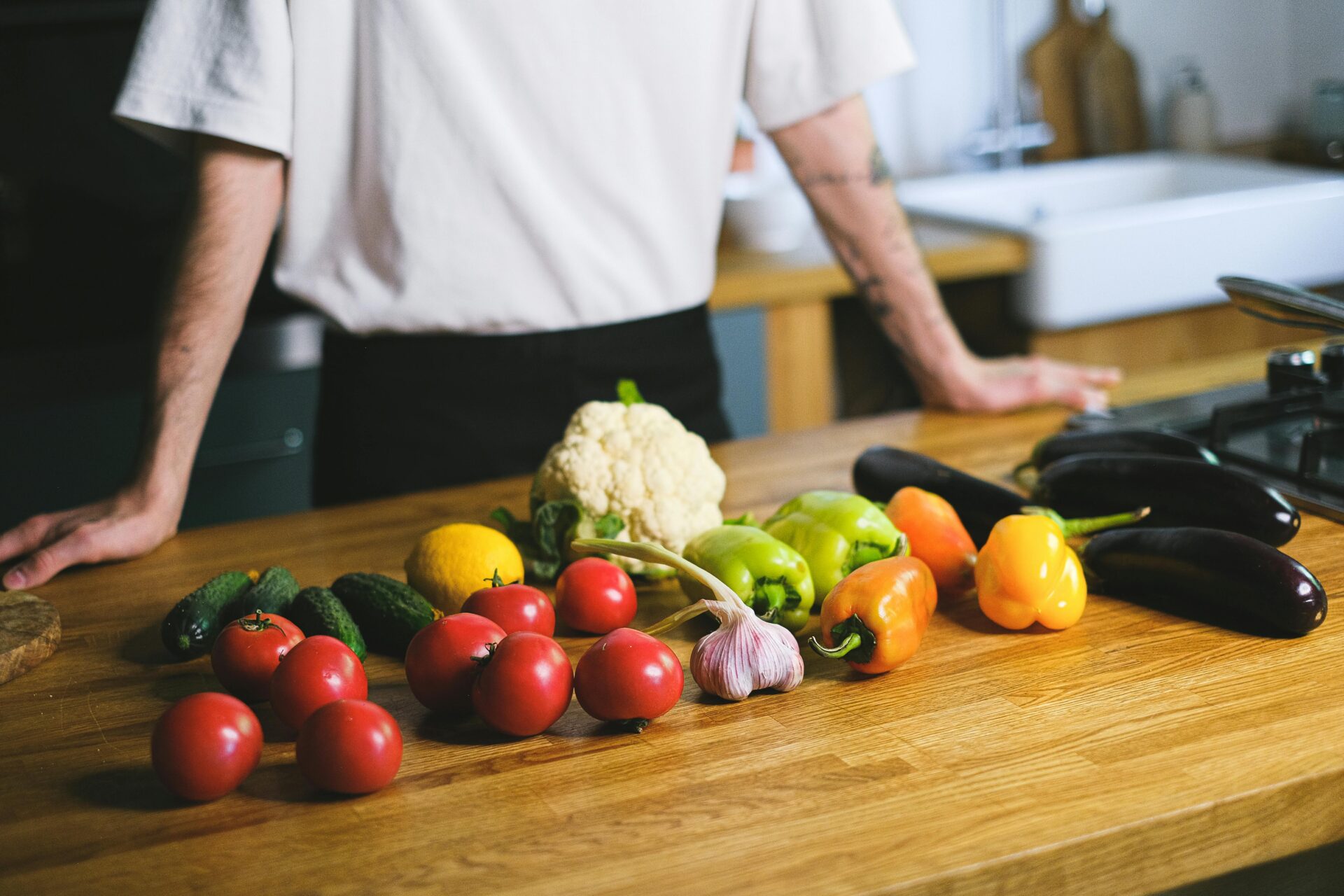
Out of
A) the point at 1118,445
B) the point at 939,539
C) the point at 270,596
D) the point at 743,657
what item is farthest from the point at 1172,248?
the point at 270,596

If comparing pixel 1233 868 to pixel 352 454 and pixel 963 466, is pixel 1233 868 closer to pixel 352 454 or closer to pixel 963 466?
pixel 963 466

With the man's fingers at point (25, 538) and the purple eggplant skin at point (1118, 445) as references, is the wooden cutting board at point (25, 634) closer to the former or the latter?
the man's fingers at point (25, 538)

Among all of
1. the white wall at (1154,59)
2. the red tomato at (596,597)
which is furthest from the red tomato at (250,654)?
the white wall at (1154,59)

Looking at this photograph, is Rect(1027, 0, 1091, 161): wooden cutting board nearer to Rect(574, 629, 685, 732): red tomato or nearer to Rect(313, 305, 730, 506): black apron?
Rect(313, 305, 730, 506): black apron

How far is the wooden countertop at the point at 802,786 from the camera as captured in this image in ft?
2.24

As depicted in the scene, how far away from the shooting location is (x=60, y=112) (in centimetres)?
238

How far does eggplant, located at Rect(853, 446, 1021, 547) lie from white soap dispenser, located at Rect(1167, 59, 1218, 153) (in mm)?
2185

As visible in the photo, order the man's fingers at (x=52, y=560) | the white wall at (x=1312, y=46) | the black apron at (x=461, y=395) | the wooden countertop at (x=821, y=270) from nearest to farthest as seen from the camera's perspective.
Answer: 1. the man's fingers at (x=52, y=560)
2. the black apron at (x=461, y=395)
3. the wooden countertop at (x=821, y=270)
4. the white wall at (x=1312, y=46)

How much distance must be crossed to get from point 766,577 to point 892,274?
2.32 feet

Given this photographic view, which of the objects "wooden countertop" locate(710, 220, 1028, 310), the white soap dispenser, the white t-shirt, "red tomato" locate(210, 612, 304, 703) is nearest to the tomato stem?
"red tomato" locate(210, 612, 304, 703)

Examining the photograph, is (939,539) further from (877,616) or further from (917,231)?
(917,231)

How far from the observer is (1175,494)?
1059mm

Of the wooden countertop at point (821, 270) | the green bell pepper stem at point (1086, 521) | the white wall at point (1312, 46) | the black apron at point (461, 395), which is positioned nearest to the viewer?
the green bell pepper stem at point (1086, 521)

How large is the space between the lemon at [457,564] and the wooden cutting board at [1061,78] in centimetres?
234
